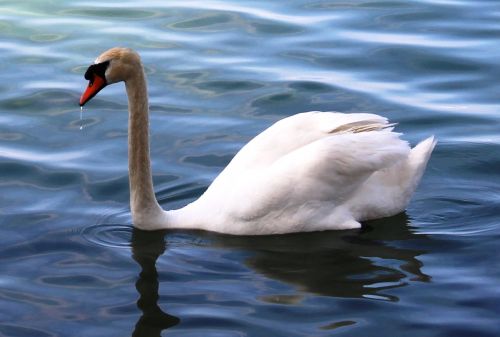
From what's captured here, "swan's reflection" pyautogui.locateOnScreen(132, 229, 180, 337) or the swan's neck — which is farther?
the swan's neck

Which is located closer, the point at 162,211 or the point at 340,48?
the point at 162,211

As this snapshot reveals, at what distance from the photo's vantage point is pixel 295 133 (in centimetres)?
927

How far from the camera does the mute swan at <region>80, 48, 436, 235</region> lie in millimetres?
8938

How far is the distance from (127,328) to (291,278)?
1.25 m

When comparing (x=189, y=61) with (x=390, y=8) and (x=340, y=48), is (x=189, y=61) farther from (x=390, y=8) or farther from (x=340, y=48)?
(x=390, y=8)

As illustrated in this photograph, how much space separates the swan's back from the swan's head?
42.0 inches

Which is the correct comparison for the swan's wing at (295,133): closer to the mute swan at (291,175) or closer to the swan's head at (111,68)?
the mute swan at (291,175)

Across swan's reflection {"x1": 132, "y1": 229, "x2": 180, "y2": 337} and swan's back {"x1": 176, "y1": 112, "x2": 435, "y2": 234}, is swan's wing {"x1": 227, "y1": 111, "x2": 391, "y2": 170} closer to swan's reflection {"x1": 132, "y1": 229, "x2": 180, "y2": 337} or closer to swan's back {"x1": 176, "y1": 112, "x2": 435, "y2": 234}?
swan's back {"x1": 176, "y1": 112, "x2": 435, "y2": 234}

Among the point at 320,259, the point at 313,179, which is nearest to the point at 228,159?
the point at 313,179

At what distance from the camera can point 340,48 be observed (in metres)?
13.7

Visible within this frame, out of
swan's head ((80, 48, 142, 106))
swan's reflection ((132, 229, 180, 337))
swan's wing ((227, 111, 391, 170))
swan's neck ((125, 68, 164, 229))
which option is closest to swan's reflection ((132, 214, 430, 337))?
swan's reflection ((132, 229, 180, 337))

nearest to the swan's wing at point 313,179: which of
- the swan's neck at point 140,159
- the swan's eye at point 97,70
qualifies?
the swan's neck at point 140,159

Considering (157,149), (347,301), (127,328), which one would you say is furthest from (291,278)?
(157,149)

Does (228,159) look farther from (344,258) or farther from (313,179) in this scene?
(344,258)
